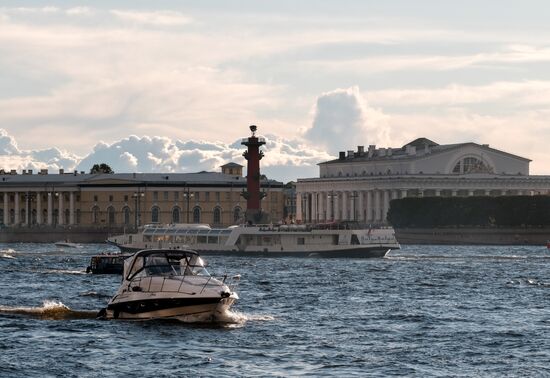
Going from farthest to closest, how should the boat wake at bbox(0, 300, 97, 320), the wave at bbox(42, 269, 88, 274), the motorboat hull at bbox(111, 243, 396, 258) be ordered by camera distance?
1. the motorboat hull at bbox(111, 243, 396, 258)
2. the wave at bbox(42, 269, 88, 274)
3. the boat wake at bbox(0, 300, 97, 320)

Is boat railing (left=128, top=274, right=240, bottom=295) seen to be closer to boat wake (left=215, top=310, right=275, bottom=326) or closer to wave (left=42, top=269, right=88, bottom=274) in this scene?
boat wake (left=215, top=310, right=275, bottom=326)

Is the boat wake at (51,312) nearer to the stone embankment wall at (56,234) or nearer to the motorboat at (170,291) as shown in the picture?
the motorboat at (170,291)

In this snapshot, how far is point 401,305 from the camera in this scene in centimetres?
6272

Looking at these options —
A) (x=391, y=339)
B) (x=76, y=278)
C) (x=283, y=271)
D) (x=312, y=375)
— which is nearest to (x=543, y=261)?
(x=283, y=271)

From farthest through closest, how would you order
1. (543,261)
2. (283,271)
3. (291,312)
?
(543,261) < (283,271) < (291,312)

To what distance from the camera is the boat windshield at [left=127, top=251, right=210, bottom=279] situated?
5059cm

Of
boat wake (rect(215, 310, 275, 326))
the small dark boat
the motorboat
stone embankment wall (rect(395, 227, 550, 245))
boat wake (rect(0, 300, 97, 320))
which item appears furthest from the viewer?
stone embankment wall (rect(395, 227, 550, 245))

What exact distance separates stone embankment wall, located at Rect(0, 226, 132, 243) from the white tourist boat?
5892cm

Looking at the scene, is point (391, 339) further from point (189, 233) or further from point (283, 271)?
point (189, 233)

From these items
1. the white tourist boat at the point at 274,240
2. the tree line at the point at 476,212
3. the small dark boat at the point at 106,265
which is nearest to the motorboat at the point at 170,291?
the small dark boat at the point at 106,265

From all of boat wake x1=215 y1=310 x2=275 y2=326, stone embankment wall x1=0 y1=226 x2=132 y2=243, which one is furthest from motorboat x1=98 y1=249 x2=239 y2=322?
stone embankment wall x1=0 y1=226 x2=132 y2=243

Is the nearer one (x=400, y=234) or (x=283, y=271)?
(x=283, y=271)

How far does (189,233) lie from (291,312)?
7133 centimetres

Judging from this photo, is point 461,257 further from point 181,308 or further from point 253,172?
point 181,308
